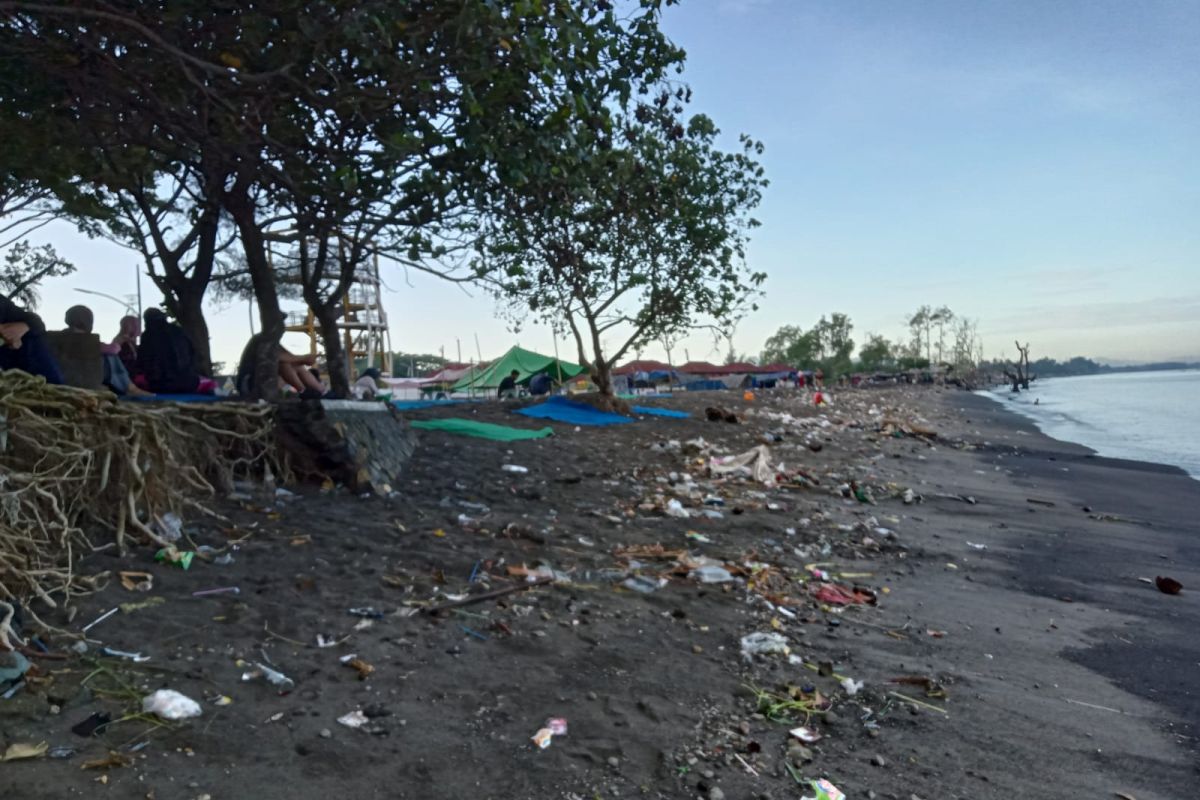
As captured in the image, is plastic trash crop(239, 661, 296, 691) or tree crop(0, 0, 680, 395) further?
tree crop(0, 0, 680, 395)

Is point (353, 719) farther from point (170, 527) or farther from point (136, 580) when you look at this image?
point (170, 527)

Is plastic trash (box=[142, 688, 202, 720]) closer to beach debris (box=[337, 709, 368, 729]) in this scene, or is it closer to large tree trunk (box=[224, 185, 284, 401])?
beach debris (box=[337, 709, 368, 729])

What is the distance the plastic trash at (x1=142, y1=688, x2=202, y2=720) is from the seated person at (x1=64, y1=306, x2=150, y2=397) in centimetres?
497

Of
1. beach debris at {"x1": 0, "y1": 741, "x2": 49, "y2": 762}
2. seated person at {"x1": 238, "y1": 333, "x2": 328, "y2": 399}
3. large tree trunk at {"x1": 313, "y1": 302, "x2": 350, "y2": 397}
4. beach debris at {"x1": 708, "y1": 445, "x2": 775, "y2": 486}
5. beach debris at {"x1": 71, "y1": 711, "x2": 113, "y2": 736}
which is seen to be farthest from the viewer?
large tree trunk at {"x1": 313, "y1": 302, "x2": 350, "y2": 397}

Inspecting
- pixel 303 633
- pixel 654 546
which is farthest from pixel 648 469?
pixel 303 633

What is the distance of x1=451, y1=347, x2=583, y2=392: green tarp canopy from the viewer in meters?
24.5

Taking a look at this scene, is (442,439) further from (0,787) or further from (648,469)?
(0,787)

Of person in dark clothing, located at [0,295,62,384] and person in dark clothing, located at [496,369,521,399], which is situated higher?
person in dark clothing, located at [0,295,62,384]

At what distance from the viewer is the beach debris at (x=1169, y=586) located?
5602mm

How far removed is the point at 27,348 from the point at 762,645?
A: 443 centimetres

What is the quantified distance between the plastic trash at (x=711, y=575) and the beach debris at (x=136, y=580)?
284 centimetres

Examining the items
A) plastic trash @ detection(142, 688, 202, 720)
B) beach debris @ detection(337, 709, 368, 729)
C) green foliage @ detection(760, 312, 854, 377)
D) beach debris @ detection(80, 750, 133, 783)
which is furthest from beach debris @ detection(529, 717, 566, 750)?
green foliage @ detection(760, 312, 854, 377)

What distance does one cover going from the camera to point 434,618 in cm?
361

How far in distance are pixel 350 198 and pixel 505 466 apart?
9.37 ft
